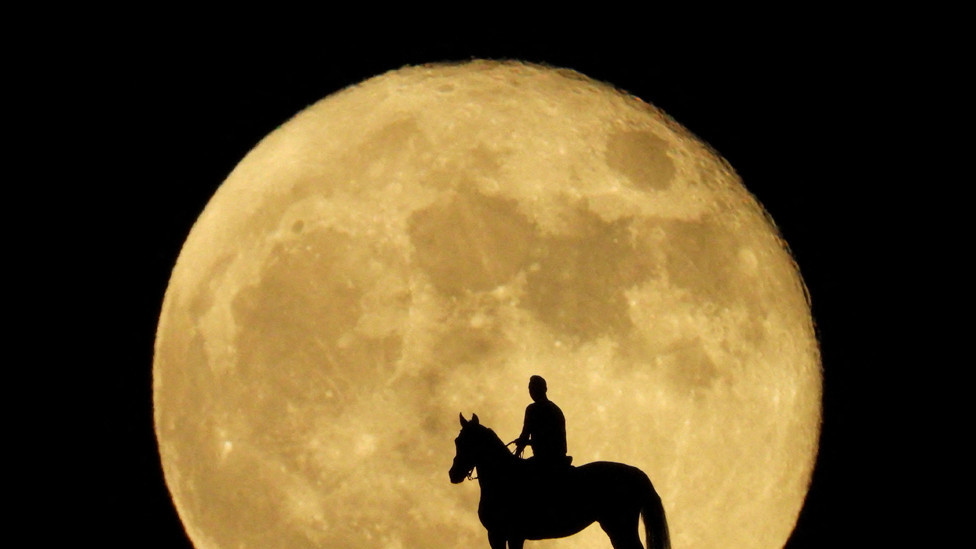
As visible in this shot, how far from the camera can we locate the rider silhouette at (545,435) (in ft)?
18.3

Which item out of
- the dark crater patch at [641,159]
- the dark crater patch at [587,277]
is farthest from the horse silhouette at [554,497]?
the dark crater patch at [641,159]

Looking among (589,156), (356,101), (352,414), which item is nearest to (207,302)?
(352,414)

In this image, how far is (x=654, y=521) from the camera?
5422 millimetres

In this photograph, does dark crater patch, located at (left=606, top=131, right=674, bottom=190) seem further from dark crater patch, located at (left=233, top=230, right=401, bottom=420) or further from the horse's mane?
the horse's mane

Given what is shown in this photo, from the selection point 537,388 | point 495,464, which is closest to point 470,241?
point 537,388

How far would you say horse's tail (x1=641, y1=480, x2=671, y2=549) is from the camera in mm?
5406

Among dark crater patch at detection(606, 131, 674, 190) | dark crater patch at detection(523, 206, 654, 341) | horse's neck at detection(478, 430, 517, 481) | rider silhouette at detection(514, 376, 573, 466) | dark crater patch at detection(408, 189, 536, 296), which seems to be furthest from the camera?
dark crater patch at detection(606, 131, 674, 190)

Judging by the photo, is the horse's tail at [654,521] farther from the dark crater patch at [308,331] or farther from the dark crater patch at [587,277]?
the dark crater patch at [308,331]

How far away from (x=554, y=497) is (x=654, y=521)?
733 mm

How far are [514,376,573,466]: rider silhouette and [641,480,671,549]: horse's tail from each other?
62cm

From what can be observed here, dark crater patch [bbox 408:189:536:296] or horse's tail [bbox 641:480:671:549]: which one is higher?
dark crater patch [bbox 408:189:536:296]

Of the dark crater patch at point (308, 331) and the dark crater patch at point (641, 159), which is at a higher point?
the dark crater patch at point (641, 159)

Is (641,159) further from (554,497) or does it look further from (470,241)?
(554,497)

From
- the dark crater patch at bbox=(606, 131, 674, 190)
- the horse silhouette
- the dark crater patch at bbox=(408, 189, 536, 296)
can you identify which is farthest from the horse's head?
the dark crater patch at bbox=(606, 131, 674, 190)
